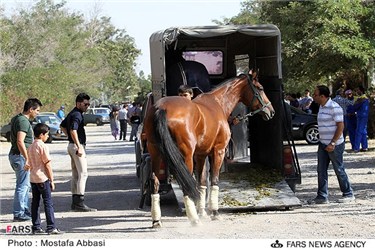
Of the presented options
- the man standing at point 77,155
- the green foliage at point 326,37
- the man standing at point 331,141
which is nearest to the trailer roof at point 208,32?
the man standing at point 331,141

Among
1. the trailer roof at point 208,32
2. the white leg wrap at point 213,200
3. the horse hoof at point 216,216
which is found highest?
the trailer roof at point 208,32

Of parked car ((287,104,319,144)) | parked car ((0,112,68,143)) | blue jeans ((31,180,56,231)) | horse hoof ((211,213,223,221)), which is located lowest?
parked car ((0,112,68,143))

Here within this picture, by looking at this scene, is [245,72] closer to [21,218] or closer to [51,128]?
[21,218]

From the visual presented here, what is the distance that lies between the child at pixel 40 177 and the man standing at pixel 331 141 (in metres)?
4.77

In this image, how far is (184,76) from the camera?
13461mm

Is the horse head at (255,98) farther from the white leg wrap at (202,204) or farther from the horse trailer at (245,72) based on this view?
the white leg wrap at (202,204)

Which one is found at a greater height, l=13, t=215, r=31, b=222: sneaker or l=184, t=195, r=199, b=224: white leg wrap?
l=184, t=195, r=199, b=224: white leg wrap

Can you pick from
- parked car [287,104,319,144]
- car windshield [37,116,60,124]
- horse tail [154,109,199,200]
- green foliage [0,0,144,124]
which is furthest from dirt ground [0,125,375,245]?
green foliage [0,0,144,124]

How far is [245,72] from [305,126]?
14765 mm

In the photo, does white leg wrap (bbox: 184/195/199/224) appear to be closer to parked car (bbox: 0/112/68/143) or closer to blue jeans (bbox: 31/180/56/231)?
blue jeans (bbox: 31/180/56/231)

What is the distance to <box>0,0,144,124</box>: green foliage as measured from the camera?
49312 millimetres

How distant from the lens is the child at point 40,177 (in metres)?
10.5

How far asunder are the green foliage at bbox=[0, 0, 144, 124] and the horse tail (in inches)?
1318

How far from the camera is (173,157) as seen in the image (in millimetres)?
10664
